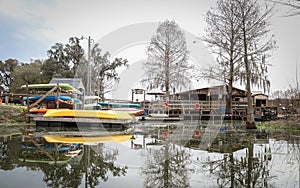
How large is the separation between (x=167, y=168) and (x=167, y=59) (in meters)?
20.9

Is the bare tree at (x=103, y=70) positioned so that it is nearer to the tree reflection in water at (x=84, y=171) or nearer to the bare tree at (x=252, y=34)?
the bare tree at (x=252, y=34)

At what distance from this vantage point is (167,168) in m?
3.35

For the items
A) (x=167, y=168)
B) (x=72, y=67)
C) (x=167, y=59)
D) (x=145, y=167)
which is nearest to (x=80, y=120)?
(x=145, y=167)

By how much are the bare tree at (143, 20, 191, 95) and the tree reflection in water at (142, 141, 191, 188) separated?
61.6 feet

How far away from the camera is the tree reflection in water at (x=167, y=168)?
2.70 m

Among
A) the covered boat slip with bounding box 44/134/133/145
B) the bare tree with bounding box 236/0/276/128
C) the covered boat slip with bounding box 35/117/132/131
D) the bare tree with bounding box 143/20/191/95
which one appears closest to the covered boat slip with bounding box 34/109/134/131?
the covered boat slip with bounding box 35/117/132/131

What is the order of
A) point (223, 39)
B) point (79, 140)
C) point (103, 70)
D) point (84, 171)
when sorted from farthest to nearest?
1. point (103, 70)
2. point (223, 39)
3. point (79, 140)
4. point (84, 171)

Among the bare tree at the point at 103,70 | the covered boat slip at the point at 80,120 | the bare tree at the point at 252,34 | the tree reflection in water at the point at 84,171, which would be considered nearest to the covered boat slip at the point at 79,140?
the tree reflection in water at the point at 84,171

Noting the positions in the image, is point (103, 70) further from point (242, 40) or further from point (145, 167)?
point (145, 167)

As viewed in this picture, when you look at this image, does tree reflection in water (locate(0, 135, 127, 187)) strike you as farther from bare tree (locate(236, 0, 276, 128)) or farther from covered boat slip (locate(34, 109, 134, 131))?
bare tree (locate(236, 0, 276, 128))

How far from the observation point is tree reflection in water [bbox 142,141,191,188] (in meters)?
2.70

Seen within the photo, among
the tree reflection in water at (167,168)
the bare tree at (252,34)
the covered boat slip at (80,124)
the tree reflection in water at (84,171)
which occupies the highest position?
the bare tree at (252,34)

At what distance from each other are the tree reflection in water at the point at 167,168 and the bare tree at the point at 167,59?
1877 cm

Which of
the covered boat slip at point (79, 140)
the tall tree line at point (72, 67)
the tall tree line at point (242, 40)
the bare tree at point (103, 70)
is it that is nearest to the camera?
the covered boat slip at point (79, 140)
